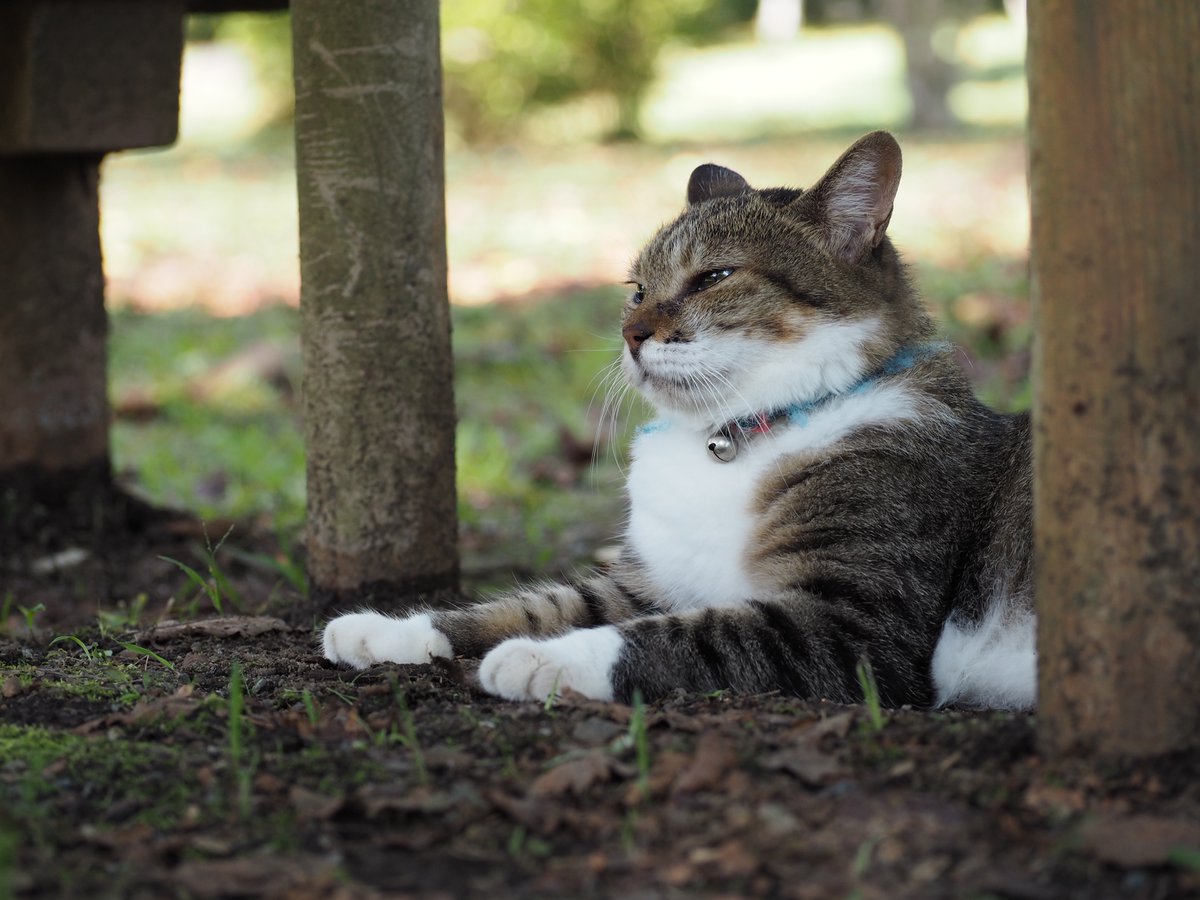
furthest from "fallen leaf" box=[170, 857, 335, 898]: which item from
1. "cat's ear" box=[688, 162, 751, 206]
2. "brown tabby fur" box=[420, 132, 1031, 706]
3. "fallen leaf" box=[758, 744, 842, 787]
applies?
"cat's ear" box=[688, 162, 751, 206]

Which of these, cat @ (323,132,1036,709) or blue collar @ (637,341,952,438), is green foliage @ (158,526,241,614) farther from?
blue collar @ (637,341,952,438)

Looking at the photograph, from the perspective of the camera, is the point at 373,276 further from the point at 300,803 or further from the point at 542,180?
the point at 542,180

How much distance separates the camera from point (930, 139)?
15.3m

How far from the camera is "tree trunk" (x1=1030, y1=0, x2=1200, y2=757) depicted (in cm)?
196

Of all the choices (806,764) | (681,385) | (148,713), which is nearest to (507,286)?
(681,385)

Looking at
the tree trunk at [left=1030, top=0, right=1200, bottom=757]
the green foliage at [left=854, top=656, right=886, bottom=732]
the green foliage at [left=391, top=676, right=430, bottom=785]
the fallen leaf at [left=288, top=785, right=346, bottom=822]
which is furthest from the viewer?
the green foliage at [left=854, top=656, right=886, bottom=732]

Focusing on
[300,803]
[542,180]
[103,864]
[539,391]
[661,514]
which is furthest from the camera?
[542,180]

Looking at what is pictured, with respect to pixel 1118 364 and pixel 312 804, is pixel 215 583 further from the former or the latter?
pixel 1118 364

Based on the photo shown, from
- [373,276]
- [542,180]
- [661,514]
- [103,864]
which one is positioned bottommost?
[103,864]

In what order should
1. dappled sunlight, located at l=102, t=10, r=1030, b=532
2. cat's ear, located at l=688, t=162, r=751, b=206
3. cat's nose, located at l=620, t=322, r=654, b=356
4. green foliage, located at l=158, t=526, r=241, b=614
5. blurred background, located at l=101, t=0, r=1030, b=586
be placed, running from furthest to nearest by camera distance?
blurred background, located at l=101, t=0, r=1030, b=586, dappled sunlight, located at l=102, t=10, r=1030, b=532, cat's ear, located at l=688, t=162, r=751, b=206, green foliage, located at l=158, t=526, r=241, b=614, cat's nose, located at l=620, t=322, r=654, b=356

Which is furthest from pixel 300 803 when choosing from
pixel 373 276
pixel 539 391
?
pixel 539 391

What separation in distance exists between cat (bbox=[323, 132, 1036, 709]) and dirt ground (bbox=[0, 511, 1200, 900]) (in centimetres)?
21

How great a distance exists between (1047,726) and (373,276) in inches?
81.2

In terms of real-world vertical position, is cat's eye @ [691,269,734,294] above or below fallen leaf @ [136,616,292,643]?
above
